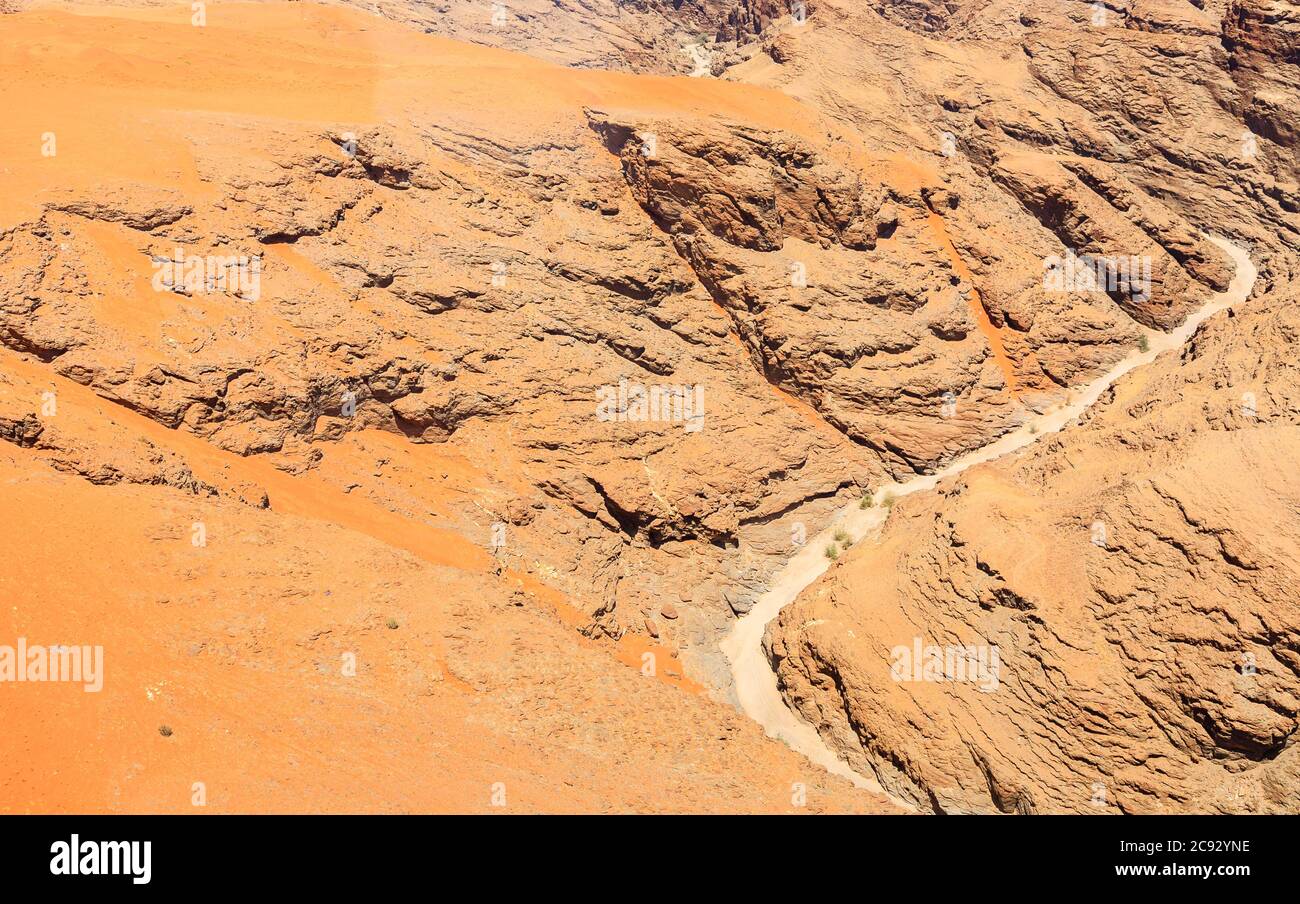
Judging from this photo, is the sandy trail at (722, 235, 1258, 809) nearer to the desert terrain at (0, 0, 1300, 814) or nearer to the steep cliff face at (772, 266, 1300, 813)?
the desert terrain at (0, 0, 1300, 814)

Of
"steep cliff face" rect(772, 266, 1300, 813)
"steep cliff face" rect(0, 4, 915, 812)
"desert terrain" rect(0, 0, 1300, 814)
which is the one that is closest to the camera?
"steep cliff face" rect(0, 4, 915, 812)

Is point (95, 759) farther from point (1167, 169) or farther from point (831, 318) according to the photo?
point (1167, 169)

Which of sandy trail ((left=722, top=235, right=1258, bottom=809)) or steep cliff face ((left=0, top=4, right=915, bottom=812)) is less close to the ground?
steep cliff face ((left=0, top=4, right=915, bottom=812))

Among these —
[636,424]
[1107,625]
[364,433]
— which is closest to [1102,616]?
[1107,625]

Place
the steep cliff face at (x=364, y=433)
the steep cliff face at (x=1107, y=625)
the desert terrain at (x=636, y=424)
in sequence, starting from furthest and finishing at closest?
the steep cliff face at (x=1107, y=625) → the desert terrain at (x=636, y=424) → the steep cliff face at (x=364, y=433)

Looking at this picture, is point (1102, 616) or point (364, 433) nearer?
point (1102, 616)

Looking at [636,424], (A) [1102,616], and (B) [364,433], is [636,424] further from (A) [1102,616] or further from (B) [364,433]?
(A) [1102,616]

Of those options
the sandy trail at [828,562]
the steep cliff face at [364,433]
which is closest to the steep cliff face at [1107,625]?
the sandy trail at [828,562]

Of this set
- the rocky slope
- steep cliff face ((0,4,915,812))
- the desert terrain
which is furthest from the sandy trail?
steep cliff face ((0,4,915,812))

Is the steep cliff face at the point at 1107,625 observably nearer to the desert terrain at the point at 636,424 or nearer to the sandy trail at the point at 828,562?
the desert terrain at the point at 636,424
